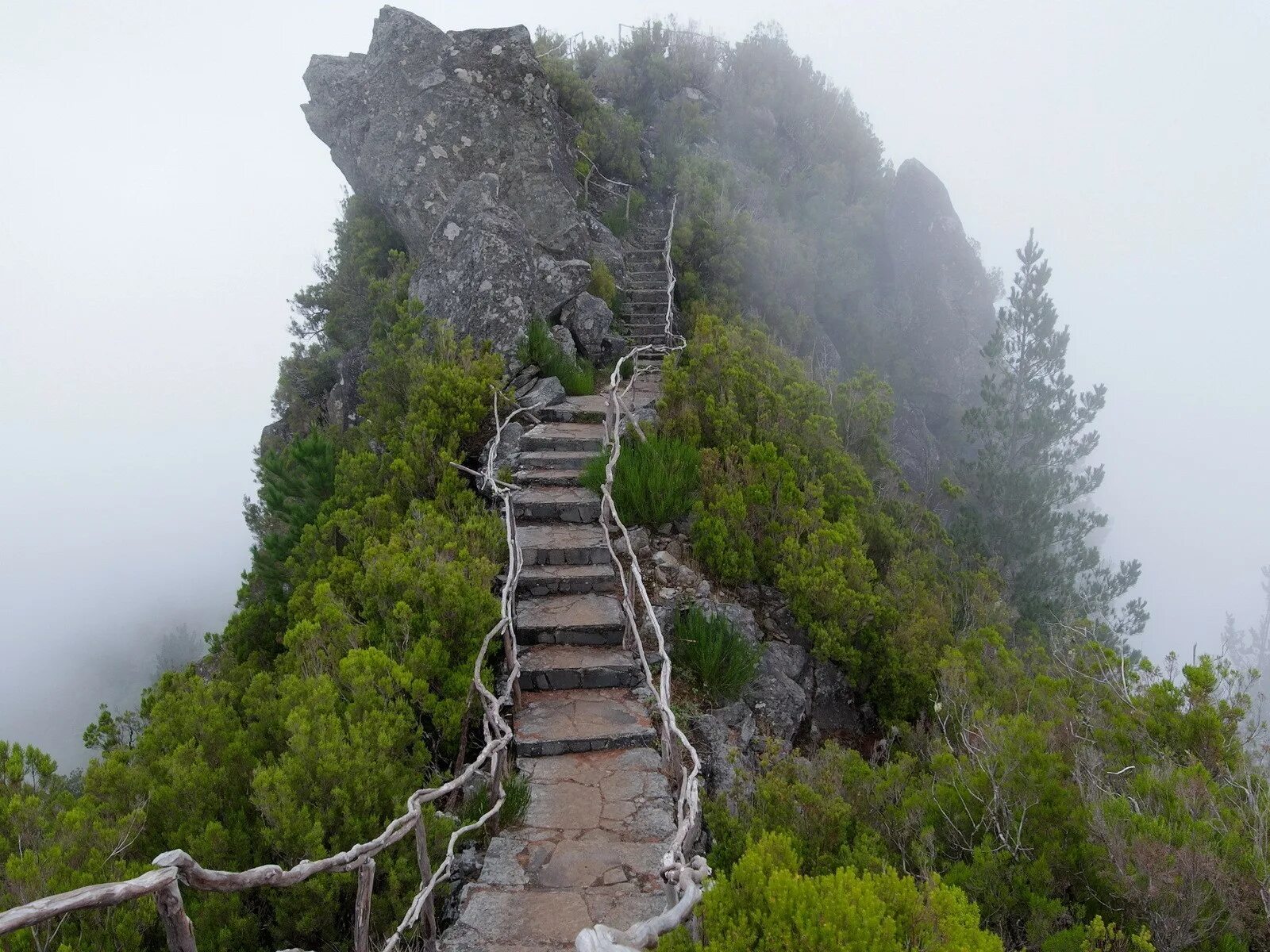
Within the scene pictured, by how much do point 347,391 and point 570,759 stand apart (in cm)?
877

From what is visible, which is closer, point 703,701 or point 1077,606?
point 703,701

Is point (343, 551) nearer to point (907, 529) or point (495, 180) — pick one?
point (907, 529)

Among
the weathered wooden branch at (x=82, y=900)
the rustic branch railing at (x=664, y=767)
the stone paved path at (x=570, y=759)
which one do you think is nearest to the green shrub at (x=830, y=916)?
the rustic branch railing at (x=664, y=767)

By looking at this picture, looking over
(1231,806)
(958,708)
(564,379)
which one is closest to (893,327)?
(564,379)

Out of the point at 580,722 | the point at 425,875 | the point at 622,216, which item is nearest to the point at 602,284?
the point at 622,216

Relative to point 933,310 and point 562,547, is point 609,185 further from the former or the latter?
point 562,547

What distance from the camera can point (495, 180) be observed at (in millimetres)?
12398

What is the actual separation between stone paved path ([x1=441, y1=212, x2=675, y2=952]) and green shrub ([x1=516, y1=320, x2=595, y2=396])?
233 centimetres

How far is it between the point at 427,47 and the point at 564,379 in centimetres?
699

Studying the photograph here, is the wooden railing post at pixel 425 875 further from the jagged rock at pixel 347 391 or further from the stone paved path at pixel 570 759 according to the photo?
the jagged rock at pixel 347 391

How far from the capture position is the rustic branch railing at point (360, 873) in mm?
1719

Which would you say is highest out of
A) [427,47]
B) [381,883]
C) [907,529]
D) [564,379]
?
[427,47]

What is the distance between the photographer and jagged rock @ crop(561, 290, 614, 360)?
38.5ft

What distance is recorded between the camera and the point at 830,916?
6.73 feet
